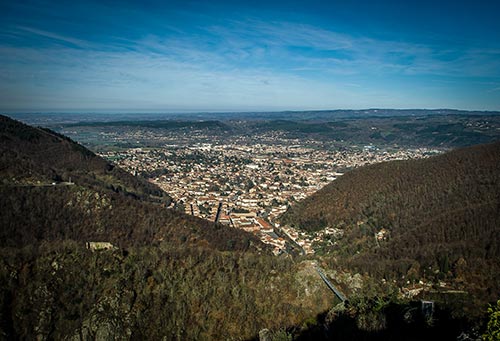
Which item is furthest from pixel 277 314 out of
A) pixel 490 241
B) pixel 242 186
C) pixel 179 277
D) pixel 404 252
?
pixel 242 186

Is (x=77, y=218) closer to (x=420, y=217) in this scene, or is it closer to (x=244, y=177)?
(x=420, y=217)

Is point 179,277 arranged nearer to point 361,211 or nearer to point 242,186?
point 361,211

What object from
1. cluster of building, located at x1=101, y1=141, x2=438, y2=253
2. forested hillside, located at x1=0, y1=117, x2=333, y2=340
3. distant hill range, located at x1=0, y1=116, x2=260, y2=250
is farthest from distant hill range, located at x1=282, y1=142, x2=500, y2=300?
distant hill range, located at x1=0, y1=116, x2=260, y2=250

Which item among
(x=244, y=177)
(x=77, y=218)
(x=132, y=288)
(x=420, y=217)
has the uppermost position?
(x=77, y=218)

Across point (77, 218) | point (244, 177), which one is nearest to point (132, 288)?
point (77, 218)

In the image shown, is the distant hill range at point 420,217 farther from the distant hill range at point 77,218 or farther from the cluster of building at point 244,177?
the distant hill range at point 77,218

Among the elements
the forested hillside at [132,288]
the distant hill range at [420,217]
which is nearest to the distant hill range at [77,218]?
the forested hillside at [132,288]
